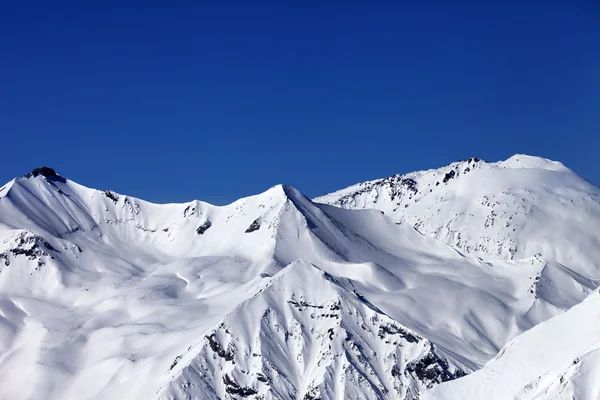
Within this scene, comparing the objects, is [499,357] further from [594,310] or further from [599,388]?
[599,388]

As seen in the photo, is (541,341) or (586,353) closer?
(586,353)

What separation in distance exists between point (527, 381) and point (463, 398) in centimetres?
1522

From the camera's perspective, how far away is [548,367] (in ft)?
589

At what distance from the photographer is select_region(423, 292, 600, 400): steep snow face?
164 meters

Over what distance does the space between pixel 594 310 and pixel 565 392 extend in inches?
935

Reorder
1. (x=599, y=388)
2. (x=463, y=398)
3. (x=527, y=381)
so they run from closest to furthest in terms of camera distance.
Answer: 1. (x=599, y=388)
2. (x=527, y=381)
3. (x=463, y=398)

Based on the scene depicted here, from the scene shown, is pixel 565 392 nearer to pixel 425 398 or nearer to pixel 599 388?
pixel 599 388

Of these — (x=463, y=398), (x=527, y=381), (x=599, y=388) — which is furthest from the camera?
(x=463, y=398)

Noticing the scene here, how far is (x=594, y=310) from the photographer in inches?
7205

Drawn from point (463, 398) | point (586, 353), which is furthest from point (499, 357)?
point (586, 353)

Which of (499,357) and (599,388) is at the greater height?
(499,357)

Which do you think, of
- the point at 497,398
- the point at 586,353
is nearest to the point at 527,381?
the point at 497,398

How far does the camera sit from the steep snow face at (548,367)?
16438 centimetres

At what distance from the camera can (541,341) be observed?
189375 mm
